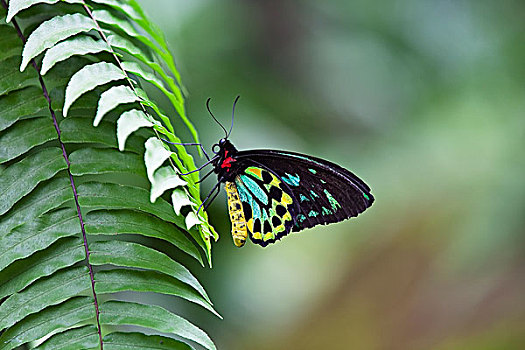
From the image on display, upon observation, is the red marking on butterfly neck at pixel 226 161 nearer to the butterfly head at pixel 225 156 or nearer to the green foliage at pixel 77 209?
the butterfly head at pixel 225 156

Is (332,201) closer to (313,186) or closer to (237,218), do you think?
(313,186)

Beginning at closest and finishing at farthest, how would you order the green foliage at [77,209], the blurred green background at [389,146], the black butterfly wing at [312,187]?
the green foliage at [77,209] → the black butterfly wing at [312,187] → the blurred green background at [389,146]

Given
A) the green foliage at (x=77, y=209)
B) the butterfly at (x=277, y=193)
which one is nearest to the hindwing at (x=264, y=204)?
the butterfly at (x=277, y=193)


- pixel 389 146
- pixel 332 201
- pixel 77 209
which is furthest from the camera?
pixel 389 146

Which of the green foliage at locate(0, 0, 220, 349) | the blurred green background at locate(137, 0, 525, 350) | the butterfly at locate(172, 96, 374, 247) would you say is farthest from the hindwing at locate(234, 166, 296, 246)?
the blurred green background at locate(137, 0, 525, 350)

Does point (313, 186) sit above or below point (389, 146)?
below

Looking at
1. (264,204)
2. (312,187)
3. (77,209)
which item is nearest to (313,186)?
(312,187)
